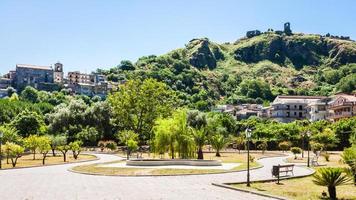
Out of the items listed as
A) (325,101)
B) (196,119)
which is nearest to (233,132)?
(196,119)

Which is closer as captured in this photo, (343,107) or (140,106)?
(140,106)

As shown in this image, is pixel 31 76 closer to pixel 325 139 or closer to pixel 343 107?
pixel 343 107

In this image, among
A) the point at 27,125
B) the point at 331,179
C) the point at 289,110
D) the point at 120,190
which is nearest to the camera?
the point at 331,179

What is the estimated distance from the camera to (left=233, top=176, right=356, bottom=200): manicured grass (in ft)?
65.1

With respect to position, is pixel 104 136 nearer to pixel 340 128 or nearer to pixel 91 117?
pixel 91 117

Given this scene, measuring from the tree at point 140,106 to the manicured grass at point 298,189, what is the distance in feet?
173

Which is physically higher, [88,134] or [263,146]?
[88,134]

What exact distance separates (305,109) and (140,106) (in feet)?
269

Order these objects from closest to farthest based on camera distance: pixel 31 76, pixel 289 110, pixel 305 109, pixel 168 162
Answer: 1. pixel 168 162
2. pixel 289 110
3. pixel 305 109
4. pixel 31 76

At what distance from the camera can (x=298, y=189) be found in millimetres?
22438

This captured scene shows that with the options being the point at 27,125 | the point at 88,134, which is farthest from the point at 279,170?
the point at 27,125

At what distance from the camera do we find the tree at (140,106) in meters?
77.9

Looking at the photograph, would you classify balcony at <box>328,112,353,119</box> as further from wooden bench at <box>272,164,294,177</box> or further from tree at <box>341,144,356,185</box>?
tree at <box>341,144,356,185</box>

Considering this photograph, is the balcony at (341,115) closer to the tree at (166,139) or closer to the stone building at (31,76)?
the tree at (166,139)
